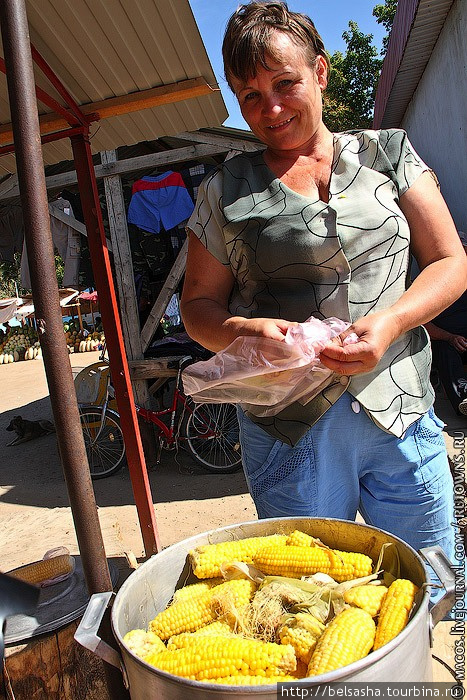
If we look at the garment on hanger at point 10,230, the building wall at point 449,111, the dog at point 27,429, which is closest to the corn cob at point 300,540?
the building wall at point 449,111

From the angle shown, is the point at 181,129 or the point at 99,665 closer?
the point at 99,665

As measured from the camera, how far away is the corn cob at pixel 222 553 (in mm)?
1351

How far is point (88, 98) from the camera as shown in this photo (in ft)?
9.27

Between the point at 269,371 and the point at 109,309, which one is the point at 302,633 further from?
the point at 109,309

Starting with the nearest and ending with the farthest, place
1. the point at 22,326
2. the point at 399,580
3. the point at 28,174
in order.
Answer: the point at 399,580 < the point at 28,174 < the point at 22,326

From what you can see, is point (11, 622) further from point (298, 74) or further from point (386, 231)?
point (298, 74)

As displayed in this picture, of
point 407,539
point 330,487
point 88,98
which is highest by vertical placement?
point 88,98

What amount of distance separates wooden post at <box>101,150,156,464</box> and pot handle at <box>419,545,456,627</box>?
573 centimetres

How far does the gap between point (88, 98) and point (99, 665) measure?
261 centimetres

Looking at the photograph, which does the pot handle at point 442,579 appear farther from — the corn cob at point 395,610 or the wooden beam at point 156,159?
the wooden beam at point 156,159

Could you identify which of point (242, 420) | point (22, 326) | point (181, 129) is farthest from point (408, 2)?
point (22, 326)

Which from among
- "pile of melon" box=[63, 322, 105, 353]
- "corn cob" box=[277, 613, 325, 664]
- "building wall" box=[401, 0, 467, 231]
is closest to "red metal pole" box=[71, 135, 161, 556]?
"corn cob" box=[277, 613, 325, 664]

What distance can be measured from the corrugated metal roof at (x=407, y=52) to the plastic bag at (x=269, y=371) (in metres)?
6.66

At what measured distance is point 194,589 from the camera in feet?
4.45
